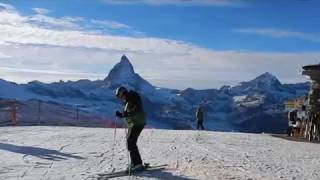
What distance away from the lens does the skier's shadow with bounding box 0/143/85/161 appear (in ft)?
59.4

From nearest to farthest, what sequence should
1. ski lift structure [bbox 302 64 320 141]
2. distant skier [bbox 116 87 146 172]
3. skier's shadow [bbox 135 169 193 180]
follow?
skier's shadow [bbox 135 169 193 180] → distant skier [bbox 116 87 146 172] → ski lift structure [bbox 302 64 320 141]

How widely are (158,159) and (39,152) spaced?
4055mm

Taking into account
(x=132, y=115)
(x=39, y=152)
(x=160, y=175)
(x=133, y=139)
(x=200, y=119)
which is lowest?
(x=160, y=175)

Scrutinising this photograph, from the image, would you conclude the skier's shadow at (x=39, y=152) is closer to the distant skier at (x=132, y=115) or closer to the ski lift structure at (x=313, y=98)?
the distant skier at (x=132, y=115)

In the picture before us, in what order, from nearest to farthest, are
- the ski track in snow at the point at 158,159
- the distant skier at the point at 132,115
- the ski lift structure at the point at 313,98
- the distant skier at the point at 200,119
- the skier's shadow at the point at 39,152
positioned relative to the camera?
the distant skier at the point at 132,115, the ski track in snow at the point at 158,159, the skier's shadow at the point at 39,152, the ski lift structure at the point at 313,98, the distant skier at the point at 200,119

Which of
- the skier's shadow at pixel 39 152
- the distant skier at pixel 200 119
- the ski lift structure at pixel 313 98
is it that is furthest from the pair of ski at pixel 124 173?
the distant skier at pixel 200 119

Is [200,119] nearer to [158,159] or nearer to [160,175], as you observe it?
[158,159]

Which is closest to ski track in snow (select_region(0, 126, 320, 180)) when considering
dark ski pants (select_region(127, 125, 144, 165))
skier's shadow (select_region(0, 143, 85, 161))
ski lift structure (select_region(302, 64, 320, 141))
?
skier's shadow (select_region(0, 143, 85, 161))

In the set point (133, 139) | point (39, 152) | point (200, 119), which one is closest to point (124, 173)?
point (133, 139)

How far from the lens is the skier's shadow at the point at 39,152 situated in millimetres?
18094

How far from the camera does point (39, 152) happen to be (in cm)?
1927

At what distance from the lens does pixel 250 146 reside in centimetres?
2395

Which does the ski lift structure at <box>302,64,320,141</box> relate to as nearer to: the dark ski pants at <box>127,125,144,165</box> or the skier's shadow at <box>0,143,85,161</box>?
the skier's shadow at <box>0,143,85,161</box>

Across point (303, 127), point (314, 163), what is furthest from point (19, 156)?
point (303, 127)
